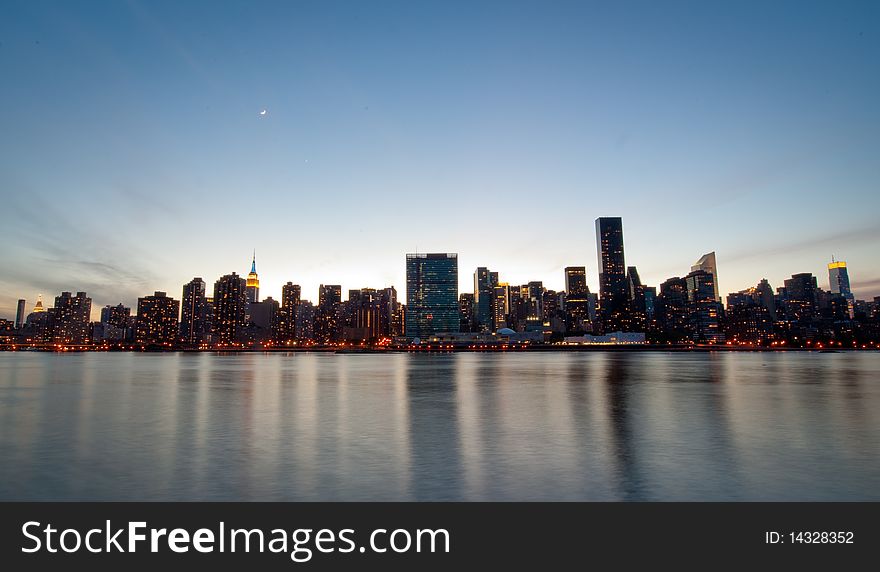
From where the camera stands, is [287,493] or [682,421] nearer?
[287,493]

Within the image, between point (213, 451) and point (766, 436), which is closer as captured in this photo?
point (213, 451)

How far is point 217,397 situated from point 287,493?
32411 millimetres

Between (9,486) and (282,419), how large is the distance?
14.8 m

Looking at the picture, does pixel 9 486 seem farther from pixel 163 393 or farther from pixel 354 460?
pixel 163 393
